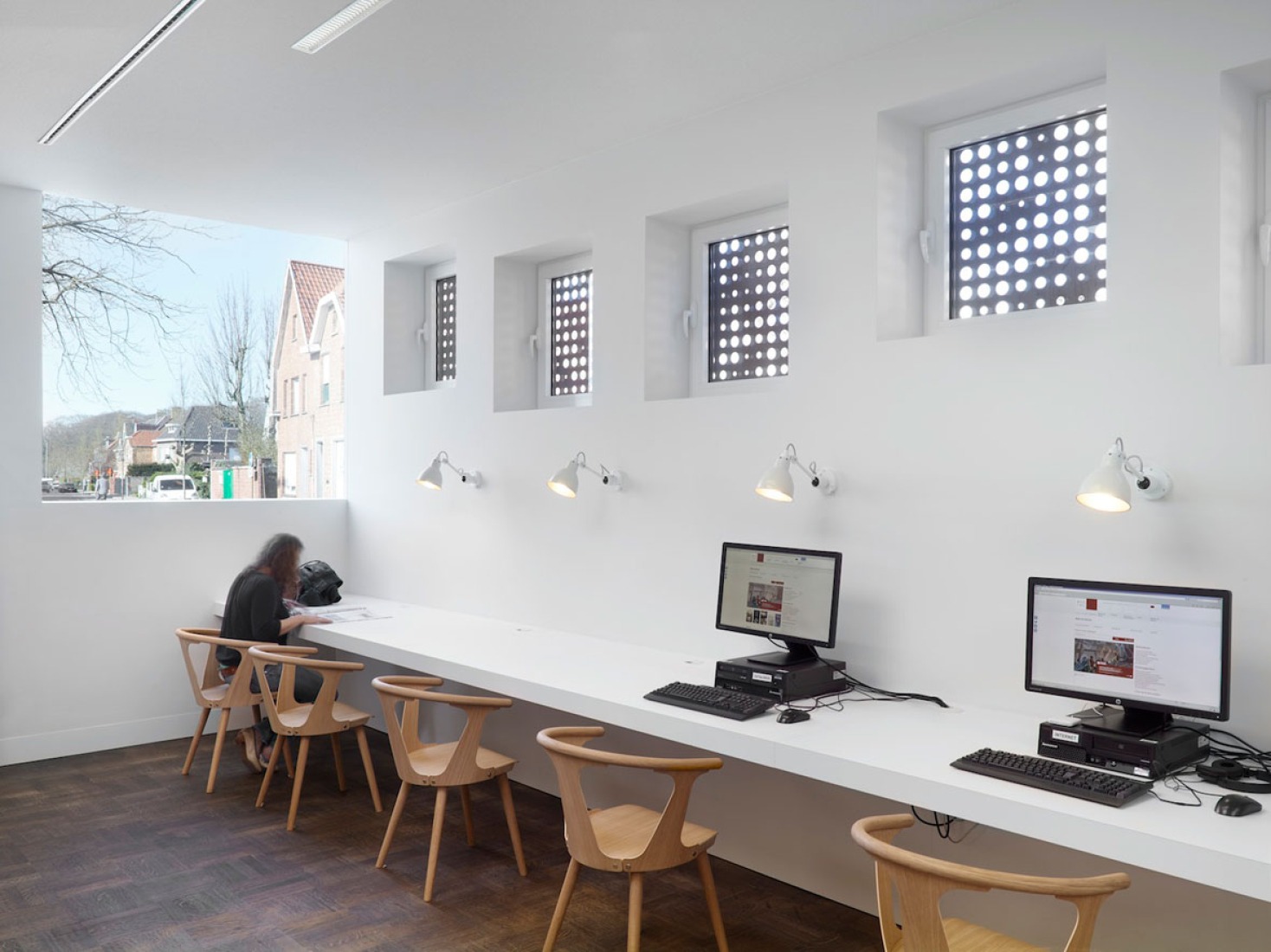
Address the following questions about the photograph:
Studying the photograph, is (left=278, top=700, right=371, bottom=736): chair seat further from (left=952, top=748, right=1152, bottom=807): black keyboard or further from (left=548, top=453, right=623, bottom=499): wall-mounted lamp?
(left=952, top=748, right=1152, bottom=807): black keyboard

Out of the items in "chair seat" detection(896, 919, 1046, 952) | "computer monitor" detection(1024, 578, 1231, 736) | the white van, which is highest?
the white van

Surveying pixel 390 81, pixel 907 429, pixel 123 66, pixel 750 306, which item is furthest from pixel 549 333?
pixel 907 429

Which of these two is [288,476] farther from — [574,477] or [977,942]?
[977,942]

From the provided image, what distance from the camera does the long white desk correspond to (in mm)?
1937

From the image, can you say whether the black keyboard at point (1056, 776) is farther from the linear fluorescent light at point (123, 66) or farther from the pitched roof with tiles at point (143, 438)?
the pitched roof with tiles at point (143, 438)

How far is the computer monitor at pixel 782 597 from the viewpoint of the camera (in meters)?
3.12

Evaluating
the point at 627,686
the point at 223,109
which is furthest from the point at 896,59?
the point at 223,109

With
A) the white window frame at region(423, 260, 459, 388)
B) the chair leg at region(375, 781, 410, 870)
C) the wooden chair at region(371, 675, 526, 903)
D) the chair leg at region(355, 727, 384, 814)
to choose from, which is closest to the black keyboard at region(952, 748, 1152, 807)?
the wooden chair at region(371, 675, 526, 903)

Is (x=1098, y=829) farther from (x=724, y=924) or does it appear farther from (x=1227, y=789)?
(x=724, y=924)

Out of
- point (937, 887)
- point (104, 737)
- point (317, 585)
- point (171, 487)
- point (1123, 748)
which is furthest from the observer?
point (171, 487)

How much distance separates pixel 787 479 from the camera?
10.4ft

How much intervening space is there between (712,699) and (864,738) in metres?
0.50

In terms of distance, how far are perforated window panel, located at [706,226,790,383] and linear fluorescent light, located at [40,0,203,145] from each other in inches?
Result: 79.7

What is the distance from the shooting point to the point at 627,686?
10.8 feet
